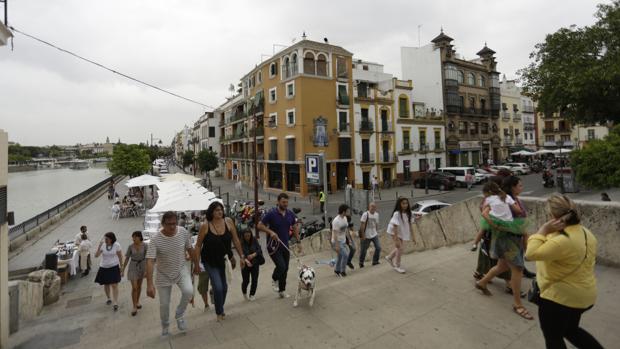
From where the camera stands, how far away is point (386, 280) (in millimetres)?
5180

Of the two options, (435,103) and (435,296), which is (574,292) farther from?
(435,103)

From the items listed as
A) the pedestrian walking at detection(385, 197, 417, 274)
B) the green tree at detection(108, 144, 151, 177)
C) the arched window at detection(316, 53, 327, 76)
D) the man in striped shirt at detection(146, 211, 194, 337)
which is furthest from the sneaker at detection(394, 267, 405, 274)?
the green tree at detection(108, 144, 151, 177)

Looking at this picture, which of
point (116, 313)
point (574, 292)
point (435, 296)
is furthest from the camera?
point (116, 313)

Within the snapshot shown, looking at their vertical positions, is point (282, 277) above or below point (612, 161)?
below

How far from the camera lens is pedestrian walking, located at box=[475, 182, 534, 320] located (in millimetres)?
3873

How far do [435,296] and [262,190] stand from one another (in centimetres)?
3033

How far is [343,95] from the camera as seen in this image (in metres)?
30.0

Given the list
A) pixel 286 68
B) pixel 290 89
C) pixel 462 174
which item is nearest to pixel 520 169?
pixel 462 174

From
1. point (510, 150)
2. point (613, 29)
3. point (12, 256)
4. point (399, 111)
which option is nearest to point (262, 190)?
point (399, 111)

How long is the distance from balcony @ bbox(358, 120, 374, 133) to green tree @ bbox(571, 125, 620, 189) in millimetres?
18270

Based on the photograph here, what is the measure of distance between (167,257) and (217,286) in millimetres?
742

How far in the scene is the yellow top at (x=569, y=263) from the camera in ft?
8.04

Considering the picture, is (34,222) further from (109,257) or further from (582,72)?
(582,72)

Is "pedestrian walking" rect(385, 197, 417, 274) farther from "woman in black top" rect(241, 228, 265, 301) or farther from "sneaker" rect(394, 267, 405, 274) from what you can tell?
"woman in black top" rect(241, 228, 265, 301)
